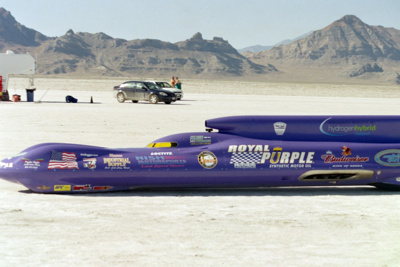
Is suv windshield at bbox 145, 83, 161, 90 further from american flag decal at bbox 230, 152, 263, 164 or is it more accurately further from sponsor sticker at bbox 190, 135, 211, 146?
american flag decal at bbox 230, 152, 263, 164

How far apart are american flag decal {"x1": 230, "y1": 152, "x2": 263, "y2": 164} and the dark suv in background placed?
1045 inches

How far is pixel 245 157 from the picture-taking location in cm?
859

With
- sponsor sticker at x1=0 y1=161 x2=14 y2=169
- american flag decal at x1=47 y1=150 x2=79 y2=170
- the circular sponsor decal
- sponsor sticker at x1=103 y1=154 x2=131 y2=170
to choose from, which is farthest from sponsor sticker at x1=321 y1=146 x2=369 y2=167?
sponsor sticker at x1=0 y1=161 x2=14 y2=169

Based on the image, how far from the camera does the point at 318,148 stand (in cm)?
877

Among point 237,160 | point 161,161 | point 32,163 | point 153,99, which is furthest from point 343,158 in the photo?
point 153,99

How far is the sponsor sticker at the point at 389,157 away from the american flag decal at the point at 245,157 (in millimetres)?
1881

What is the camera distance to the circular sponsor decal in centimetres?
846

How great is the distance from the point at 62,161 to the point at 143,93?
27.5 m
